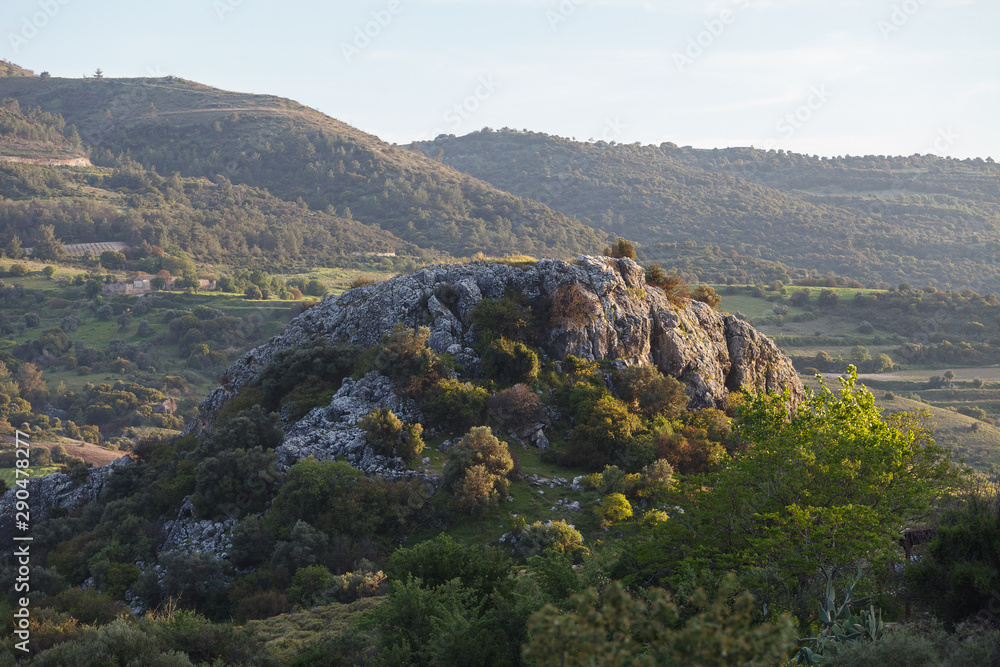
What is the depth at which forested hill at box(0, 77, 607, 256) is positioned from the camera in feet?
479

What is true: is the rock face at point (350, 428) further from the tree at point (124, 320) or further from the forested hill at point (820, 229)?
the forested hill at point (820, 229)

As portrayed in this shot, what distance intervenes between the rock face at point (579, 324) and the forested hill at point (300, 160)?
106 m

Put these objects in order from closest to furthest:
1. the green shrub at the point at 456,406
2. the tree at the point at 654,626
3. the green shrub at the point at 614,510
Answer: the tree at the point at 654,626 < the green shrub at the point at 614,510 < the green shrub at the point at 456,406

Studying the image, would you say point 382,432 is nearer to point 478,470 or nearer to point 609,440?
point 478,470

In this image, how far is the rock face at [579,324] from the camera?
25.5 m

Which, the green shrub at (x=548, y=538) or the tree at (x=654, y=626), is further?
the green shrub at (x=548, y=538)

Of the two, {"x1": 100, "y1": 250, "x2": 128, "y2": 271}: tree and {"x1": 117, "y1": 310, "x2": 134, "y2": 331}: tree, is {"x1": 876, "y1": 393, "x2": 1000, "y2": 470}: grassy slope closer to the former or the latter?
{"x1": 117, "y1": 310, "x2": 134, "y2": 331}: tree

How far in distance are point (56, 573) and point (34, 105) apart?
671 feet

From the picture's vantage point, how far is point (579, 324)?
25422 mm

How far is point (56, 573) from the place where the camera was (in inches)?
729

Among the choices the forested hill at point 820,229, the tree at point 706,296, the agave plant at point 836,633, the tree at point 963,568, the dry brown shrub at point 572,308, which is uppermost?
the forested hill at point 820,229

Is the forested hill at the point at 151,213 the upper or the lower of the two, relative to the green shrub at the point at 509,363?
upper

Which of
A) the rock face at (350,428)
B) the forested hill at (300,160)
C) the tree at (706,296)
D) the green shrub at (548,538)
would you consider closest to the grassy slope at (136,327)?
the forested hill at (300,160)

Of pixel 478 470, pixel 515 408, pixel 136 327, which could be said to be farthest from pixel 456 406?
pixel 136 327
